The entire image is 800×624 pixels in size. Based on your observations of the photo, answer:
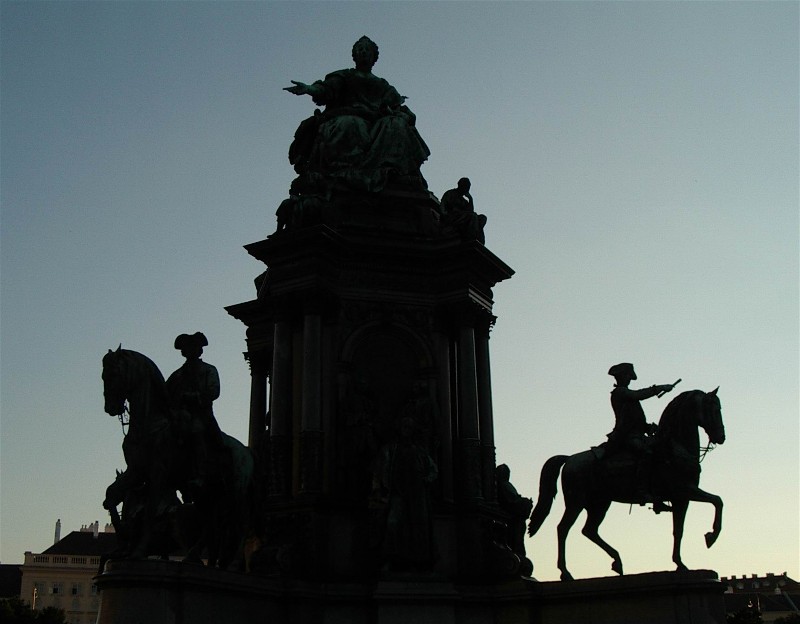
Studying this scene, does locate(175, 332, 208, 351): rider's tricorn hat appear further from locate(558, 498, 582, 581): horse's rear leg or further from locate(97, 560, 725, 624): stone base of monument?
locate(558, 498, 582, 581): horse's rear leg

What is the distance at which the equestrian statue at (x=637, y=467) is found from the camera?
17547mm

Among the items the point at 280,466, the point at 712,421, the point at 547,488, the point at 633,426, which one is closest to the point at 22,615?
the point at 280,466

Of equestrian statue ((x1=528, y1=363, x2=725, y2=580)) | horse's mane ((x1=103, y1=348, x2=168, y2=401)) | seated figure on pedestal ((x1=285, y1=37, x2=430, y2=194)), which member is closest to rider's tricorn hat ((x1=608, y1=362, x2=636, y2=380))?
equestrian statue ((x1=528, y1=363, x2=725, y2=580))

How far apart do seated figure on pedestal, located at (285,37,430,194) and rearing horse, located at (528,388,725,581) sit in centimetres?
706

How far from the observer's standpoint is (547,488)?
736 inches

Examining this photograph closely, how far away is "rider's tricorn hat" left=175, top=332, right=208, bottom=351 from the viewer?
53.4ft

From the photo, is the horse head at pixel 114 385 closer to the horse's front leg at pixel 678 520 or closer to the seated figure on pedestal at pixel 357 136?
the seated figure on pedestal at pixel 357 136

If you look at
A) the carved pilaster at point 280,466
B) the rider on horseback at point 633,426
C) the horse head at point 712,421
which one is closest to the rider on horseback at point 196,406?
the carved pilaster at point 280,466

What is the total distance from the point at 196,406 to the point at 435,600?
4.99m

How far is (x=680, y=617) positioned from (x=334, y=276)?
28.9ft

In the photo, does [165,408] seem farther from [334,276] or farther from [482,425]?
[482,425]

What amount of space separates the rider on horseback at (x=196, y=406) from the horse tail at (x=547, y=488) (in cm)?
606

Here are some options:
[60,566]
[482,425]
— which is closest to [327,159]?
[482,425]

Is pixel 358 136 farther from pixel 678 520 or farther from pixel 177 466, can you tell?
pixel 678 520
